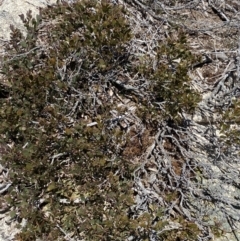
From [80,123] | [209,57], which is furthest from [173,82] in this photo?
[209,57]

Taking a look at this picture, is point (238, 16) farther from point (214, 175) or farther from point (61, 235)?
point (61, 235)

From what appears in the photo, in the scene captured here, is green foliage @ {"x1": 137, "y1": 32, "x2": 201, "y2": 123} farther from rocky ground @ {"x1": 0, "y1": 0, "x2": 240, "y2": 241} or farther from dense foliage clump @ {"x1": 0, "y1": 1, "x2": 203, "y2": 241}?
rocky ground @ {"x1": 0, "y1": 0, "x2": 240, "y2": 241}

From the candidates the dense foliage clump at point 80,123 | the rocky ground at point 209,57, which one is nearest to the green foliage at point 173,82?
the dense foliage clump at point 80,123

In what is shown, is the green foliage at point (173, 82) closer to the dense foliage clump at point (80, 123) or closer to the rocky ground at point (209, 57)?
the dense foliage clump at point (80, 123)

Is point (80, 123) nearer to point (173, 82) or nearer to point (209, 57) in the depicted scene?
point (173, 82)

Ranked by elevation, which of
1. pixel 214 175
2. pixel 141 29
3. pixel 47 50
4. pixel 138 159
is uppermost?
pixel 47 50

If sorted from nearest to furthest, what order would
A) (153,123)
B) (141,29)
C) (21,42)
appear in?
(153,123) → (21,42) → (141,29)

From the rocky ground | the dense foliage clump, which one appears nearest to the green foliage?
the dense foliage clump

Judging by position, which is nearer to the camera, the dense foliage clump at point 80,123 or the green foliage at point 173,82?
the dense foliage clump at point 80,123

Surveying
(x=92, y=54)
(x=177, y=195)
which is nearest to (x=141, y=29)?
(x=92, y=54)
